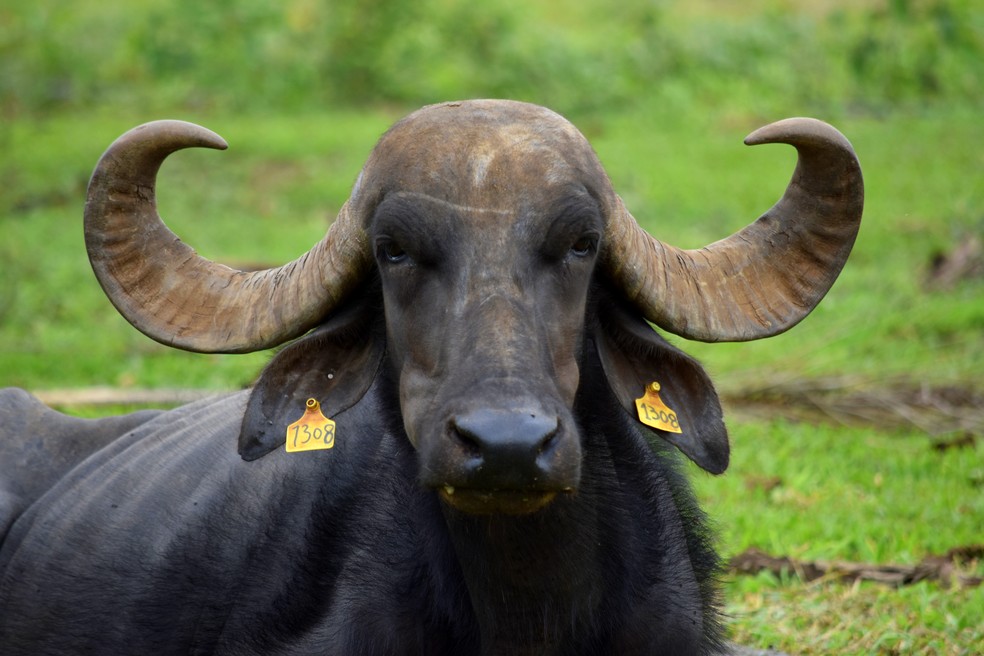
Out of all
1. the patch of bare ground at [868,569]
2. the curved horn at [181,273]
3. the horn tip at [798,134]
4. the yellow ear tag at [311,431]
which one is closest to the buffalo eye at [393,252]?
the curved horn at [181,273]

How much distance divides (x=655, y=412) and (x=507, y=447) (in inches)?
29.4

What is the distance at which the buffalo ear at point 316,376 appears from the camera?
3.32 metres

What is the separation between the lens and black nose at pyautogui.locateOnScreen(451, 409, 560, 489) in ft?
8.55

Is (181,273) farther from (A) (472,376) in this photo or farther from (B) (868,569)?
(B) (868,569)

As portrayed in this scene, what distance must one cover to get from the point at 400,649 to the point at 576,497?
0.58m

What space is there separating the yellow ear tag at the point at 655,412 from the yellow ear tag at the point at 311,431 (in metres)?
0.76

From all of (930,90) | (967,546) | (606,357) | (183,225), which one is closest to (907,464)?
(967,546)

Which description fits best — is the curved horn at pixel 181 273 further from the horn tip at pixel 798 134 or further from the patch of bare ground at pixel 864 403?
the patch of bare ground at pixel 864 403

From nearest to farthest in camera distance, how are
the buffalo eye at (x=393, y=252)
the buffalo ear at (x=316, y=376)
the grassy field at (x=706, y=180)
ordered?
the buffalo eye at (x=393, y=252), the buffalo ear at (x=316, y=376), the grassy field at (x=706, y=180)

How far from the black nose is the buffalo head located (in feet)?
0.04

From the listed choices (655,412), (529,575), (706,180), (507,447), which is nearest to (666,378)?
(655,412)

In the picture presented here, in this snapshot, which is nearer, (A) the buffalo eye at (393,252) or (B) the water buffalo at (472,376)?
(B) the water buffalo at (472,376)

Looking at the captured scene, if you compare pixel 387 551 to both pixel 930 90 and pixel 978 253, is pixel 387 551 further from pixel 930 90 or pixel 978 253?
pixel 930 90

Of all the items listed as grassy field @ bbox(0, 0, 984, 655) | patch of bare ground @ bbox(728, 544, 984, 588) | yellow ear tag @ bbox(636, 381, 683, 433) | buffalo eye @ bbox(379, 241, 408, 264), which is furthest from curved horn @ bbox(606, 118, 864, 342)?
patch of bare ground @ bbox(728, 544, 984, 588)
